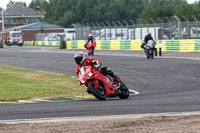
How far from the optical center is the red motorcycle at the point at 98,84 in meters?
11.9

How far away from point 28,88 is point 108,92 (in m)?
3.62

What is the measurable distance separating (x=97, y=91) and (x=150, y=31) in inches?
1244

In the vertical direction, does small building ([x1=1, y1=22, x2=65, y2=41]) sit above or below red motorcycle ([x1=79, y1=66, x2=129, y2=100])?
above

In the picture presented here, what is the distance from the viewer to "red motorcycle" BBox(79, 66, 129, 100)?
11914mm

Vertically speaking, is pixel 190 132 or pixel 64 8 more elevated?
pixel 64 8

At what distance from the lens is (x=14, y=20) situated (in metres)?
137

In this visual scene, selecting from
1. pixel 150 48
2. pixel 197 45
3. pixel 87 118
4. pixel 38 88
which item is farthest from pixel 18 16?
pixel 87 118

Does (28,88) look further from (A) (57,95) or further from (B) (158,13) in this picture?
(B) (158,13)

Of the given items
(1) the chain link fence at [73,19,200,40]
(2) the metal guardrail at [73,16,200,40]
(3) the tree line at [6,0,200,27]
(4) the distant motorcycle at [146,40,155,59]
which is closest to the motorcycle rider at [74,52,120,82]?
(4) the distant motorcycle at [146,40,155,59]

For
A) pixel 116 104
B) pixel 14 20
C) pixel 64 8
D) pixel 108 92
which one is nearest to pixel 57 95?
pixel 108 92

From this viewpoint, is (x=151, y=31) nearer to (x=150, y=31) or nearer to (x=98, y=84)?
(x=150, y=31)

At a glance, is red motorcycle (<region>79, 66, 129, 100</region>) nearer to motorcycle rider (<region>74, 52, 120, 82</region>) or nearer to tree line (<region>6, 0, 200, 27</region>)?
motorcycle rider (<region>74, 52, 120, 82</region>)

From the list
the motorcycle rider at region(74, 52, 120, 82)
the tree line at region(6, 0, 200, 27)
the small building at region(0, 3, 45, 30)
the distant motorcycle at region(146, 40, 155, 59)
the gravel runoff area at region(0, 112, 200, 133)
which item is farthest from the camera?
the tree line at region(6, 0, 200, 27)

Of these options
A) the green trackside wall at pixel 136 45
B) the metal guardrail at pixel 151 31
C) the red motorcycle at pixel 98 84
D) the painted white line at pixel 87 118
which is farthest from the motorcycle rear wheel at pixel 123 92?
the metal guardrail at pixel 151 31
